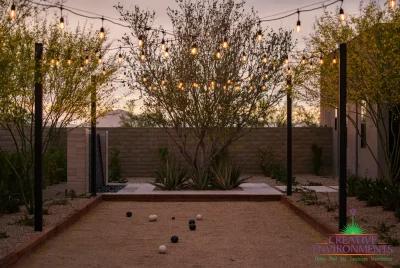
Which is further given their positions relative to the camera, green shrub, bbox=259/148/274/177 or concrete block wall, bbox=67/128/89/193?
green shrub, bbox=259/148/274/177

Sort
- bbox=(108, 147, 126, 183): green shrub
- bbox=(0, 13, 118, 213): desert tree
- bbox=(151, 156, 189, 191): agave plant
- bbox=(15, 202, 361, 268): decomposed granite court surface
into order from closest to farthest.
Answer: bbox=(15, 202, 361, 268): decomposed granite court surface → bbox=(0, 13, 118, 213): desert tree → bbox=(151, 156, 189, 191): agave plant → bbox=(108, 147, 126, 183): green shrub

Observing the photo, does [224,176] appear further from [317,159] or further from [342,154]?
[342,154]

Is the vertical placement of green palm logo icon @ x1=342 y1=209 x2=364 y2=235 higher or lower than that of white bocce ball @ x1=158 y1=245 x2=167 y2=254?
higher

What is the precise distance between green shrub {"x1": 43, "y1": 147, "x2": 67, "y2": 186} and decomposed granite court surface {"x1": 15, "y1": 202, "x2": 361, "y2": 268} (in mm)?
4510

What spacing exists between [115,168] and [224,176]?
215 inches

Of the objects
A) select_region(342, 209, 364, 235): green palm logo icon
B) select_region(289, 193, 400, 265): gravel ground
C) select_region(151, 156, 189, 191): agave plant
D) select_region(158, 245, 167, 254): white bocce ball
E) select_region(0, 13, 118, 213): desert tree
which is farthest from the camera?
select_region(151, 156, 189, 191): agave plant

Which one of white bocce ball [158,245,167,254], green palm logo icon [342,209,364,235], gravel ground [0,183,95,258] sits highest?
green palm logo icon [342,209,364,235]

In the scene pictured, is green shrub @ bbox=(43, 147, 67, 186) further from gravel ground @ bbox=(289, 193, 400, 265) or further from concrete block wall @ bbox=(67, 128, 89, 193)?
gravel ground @ bbox=(289, 193, 400, 265)

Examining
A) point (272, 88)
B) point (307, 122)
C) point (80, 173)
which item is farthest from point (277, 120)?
point (80, 173)

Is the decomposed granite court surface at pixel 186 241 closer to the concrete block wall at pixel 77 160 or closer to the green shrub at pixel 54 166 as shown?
the concrete block wall at pixel 77 160

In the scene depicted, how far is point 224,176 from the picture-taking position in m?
18.9

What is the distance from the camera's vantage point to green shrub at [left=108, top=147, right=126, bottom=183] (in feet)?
73.6

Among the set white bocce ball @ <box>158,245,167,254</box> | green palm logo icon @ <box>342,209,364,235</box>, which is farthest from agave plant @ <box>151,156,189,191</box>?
white bocce ball @ <box>158,245,167,254</box>

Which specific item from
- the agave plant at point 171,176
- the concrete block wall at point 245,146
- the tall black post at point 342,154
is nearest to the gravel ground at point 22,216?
the agave plant at point 171,176
